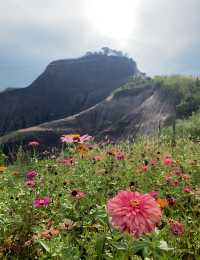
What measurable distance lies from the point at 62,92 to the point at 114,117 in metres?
60.7

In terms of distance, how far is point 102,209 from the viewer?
4.39 m

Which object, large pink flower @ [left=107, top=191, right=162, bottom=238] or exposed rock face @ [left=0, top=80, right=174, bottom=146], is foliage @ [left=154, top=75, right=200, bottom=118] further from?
large pink flower @ [left=107, top=191, right=162, bottom=238]

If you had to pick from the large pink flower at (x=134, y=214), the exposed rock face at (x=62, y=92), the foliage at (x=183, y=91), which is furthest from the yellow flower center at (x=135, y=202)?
the exposed rock face at (x=62, y=92)

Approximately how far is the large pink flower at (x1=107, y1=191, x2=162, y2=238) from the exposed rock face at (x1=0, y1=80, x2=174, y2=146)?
2910 inches

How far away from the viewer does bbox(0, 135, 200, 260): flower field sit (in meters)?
3.40

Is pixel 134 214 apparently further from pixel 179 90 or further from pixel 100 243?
pixel 179 90

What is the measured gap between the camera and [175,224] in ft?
14.7

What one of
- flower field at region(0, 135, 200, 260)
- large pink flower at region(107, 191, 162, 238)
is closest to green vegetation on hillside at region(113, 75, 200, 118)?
flower field at region(0, 135, 200, 260)

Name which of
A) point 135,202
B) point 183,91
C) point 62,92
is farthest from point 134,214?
point 62,92

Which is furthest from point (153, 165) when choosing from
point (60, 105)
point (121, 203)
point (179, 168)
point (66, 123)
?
point (60, 105)

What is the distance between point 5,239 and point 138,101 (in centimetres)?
8731

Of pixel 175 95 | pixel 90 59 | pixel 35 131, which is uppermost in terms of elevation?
pixel 90 59

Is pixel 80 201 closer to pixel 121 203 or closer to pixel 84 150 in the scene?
pixel 84 150

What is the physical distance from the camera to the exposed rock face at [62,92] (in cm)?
14388
